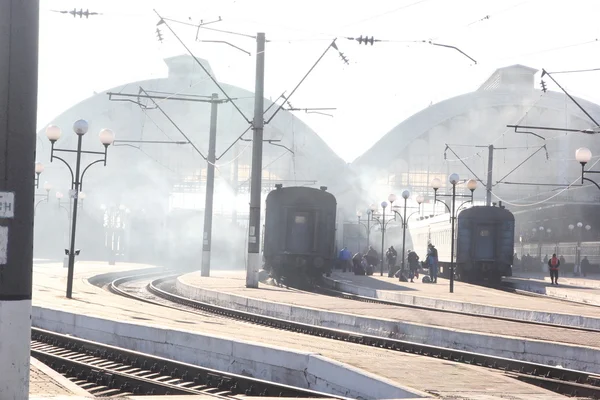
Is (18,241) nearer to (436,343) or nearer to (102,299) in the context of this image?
(436,343)

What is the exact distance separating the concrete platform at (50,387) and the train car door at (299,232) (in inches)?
896

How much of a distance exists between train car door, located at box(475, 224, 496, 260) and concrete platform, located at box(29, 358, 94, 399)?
102 ft

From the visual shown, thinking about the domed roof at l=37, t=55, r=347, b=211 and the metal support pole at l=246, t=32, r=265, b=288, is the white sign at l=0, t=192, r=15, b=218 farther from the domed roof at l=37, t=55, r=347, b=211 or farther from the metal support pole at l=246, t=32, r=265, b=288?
the domed roof at l=37, t=55, r=347, b=211

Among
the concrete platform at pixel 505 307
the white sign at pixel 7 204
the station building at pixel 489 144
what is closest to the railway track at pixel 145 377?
the white sign at pixel 7 204

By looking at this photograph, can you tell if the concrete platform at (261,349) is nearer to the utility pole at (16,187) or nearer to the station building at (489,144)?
the utility pole at (16,187)

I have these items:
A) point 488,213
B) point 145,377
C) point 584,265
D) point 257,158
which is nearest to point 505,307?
point 257,158

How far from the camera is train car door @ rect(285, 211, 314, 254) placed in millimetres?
33469

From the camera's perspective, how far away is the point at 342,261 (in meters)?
50.5

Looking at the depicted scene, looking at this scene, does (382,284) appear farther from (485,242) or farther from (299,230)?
(485,242)

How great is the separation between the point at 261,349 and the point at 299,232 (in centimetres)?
2134

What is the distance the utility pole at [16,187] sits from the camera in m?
7.07

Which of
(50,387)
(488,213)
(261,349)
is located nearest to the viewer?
(50,387)

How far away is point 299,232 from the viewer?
3369 cm

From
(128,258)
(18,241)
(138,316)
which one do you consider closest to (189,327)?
(138,316)
